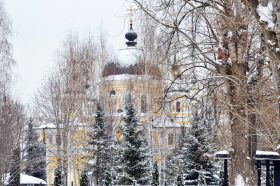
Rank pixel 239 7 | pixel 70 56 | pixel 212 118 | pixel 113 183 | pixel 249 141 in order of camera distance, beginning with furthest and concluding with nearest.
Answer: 1. pixel 70 56
2. pixel 113 183
3. pixel 212 118
4. pixel 249 141
5. pixel 239 7

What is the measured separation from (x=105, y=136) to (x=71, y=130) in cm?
240

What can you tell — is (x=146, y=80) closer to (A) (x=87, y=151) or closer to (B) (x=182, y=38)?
(A) (x=87, y=151)

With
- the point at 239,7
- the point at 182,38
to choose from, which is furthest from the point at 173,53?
the point at 239,7

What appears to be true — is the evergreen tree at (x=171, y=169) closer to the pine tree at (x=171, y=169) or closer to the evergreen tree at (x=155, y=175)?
the pine tree at (x=171, y=169)

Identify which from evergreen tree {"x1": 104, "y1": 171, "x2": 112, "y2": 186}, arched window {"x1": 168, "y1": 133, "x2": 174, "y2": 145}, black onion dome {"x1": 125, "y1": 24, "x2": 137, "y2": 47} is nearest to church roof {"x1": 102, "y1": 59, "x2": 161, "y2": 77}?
black onion dome {"x1": 125, "y1": 24, "x2": 137, "y2": 47}

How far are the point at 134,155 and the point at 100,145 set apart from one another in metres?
4.57

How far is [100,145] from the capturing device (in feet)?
110

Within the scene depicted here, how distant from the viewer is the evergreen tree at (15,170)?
2777 centimetres

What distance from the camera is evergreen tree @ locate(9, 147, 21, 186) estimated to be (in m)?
27.8

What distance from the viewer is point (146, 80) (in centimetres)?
3366

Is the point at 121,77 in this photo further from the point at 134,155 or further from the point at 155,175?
the point at 134,155

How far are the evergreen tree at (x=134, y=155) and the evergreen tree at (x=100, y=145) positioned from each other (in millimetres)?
3799

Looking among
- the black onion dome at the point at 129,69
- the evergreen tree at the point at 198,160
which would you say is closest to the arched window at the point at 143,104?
the black onion dome at the point at 129,69

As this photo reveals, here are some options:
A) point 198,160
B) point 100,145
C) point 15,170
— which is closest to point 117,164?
point 100,145
